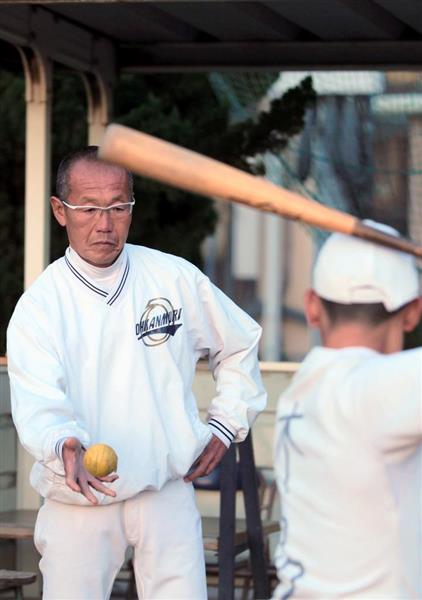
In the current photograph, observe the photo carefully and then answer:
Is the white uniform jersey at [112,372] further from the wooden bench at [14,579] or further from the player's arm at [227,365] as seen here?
the wooden bench at [14,579]

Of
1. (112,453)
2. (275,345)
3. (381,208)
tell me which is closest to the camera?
(112,453)

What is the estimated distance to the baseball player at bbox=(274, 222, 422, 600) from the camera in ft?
9.89

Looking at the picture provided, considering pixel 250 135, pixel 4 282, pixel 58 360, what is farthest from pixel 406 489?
pixel 4 282

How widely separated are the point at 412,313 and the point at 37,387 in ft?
4.90

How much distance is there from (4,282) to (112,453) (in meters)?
6.26

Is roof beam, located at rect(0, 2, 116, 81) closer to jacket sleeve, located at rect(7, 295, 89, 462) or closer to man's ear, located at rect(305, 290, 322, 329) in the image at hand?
jacket sleeve, located at rect(7, 295, 89, 462)

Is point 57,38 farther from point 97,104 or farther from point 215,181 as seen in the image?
point 215,181

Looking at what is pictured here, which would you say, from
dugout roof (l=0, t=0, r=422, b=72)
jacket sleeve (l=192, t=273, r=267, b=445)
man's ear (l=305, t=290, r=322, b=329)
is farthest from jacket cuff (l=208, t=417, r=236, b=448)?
dugout roof (l=0, t=0, r=422, b=72)

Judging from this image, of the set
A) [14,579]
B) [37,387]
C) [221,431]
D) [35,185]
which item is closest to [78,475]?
[37,387]

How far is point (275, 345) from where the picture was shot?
75.6ft

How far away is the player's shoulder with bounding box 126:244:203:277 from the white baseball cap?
1.61 metres

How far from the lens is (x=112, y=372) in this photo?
4445 millimetres

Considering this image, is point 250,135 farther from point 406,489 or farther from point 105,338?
point 406,489

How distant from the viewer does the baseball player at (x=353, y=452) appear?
3014 millimetres
